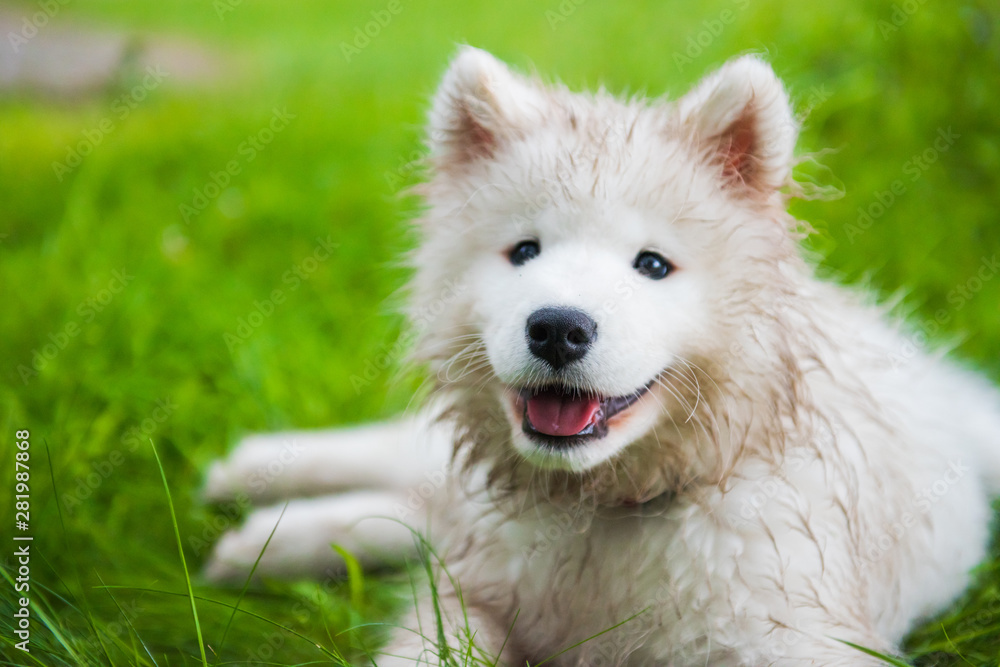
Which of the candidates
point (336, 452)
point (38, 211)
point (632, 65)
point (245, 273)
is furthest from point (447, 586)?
point (632, 65)

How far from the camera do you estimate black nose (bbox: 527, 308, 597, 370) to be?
2.28m

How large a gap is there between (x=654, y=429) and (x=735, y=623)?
1.87 ft

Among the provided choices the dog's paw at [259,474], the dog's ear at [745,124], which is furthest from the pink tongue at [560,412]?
the dog's paw at [259,474]

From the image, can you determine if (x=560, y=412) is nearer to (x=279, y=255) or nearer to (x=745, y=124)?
(x=745, y=124)

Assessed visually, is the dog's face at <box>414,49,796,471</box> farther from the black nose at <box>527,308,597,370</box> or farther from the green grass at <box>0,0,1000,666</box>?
the green grass at <box>0,0,1000,666</box>

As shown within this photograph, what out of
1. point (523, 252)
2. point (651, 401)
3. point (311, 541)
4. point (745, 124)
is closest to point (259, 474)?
point (311, 541)

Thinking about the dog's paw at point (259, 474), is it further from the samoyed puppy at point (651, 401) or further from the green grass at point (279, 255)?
the samoyed puppy at point (651, 401)

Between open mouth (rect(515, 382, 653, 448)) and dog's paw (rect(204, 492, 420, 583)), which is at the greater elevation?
open mouth (rect(515, 382, 653, 448))

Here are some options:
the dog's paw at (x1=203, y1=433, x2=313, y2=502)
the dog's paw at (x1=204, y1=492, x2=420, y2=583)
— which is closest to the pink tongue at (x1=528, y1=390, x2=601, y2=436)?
the dog's paw at (x1=204, y1=492, x2=420, y2=583)

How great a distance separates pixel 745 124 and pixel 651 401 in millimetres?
835

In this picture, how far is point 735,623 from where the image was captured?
2494 millimetres

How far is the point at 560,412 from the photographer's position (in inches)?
96.9

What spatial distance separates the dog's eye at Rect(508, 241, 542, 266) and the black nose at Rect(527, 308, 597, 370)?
0.36 metres

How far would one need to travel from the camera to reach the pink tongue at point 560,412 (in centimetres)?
243
